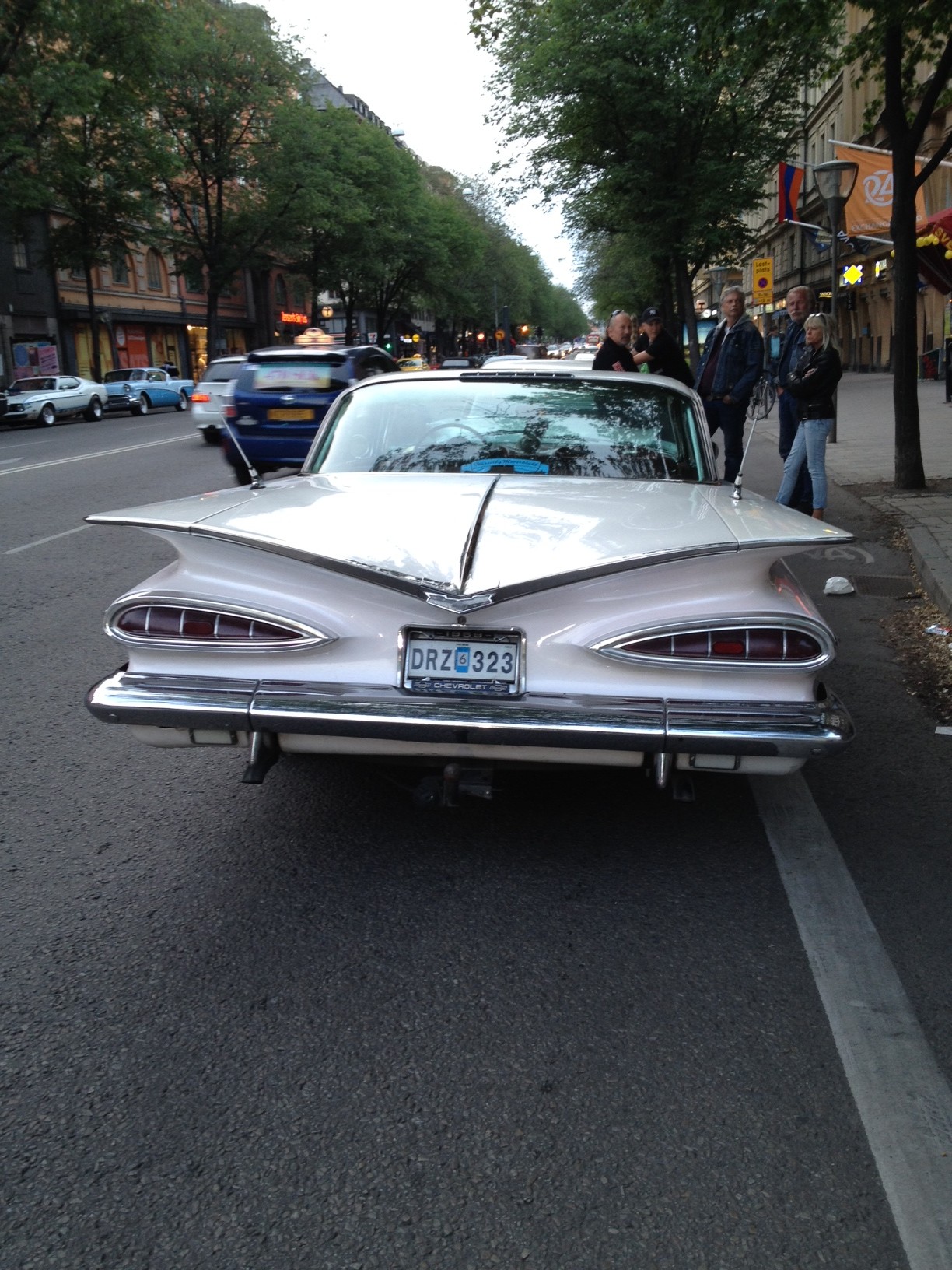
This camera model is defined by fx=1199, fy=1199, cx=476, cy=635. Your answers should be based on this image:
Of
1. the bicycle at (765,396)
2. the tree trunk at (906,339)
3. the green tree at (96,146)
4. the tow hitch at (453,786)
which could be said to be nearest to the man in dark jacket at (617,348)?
the tree trunk at (906,339)

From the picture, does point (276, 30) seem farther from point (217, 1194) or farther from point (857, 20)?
point (217, 1194)

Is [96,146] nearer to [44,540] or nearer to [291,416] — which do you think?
[291,416]

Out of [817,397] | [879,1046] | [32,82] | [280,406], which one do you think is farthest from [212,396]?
[879,1046]

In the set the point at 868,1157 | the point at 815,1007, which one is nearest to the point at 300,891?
the point at 815,1007

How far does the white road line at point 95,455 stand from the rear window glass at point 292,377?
512 cm

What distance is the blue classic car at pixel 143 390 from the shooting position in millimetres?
40469

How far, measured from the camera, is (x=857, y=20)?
40.8 meters

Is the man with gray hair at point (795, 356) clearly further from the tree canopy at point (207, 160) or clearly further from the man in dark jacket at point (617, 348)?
the tree canopy at point (207, 160)

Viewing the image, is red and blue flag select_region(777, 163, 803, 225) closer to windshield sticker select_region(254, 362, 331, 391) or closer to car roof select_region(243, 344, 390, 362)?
car roof select_region(243, 344, 390, 362)

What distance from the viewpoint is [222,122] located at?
5038cm

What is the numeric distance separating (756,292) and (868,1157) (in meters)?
24.2

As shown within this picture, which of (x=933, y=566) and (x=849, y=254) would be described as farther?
(x=849, y=254)

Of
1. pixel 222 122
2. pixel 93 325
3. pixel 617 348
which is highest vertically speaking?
pixel 222 122

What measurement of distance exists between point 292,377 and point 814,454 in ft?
22.1
